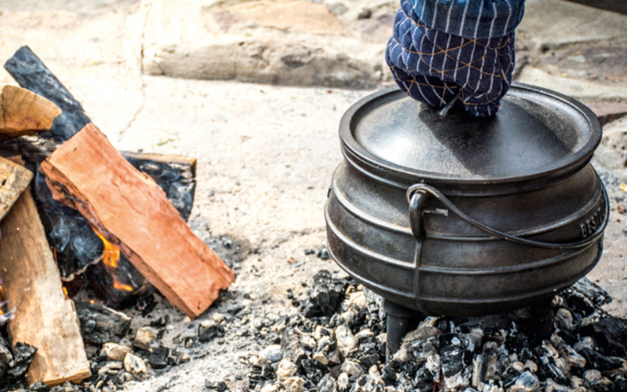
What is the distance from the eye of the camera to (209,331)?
283cm

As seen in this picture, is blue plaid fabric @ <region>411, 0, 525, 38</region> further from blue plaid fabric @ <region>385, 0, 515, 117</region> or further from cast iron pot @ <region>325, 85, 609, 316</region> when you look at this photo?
cast iron pot @ <region>325, 85, 609, 316</region>

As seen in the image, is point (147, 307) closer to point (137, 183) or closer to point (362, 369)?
point (137, 183)

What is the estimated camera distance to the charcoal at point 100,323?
271 centimetres

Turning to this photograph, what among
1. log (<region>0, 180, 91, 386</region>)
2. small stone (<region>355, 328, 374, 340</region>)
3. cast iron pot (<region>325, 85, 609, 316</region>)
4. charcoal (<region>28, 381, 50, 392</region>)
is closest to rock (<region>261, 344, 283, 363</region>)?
small stone (<region>355, 328, 374, 340</region>)

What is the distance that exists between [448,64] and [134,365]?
1806 millimetres

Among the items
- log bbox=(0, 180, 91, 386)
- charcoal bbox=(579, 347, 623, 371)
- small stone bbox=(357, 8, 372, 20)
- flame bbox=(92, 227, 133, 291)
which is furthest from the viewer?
small stone bbox=(357, 8, 372, 20)

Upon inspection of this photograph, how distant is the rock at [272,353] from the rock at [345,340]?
26 cm

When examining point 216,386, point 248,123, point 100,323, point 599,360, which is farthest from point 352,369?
point 248,123

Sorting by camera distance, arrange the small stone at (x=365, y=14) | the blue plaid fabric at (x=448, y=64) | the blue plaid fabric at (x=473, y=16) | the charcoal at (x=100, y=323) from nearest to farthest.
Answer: the blue plaid fabric at (x=473, y=16) → the blue plaid fabric at (x=448, y=64) → the charcoal at (x=100, y=323) → the small stone at (x=365, y=14)

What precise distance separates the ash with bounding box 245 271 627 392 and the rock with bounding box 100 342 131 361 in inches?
23.4

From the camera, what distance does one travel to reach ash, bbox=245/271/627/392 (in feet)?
7.52

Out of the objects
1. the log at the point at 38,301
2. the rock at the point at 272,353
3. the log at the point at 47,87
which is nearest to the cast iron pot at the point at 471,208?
the rock at the point at 272,353

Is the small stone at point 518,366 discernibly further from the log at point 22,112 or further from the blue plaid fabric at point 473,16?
the log at point 22,112

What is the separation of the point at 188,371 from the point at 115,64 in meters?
4.13
